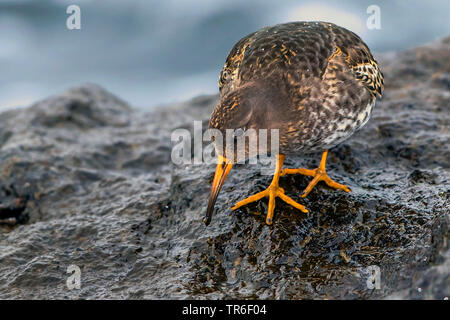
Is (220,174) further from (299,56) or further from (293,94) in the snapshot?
(299,56)

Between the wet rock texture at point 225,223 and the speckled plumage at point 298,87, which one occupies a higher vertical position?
the speckled plumage at point 298,87

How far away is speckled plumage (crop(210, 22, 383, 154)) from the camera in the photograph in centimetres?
422

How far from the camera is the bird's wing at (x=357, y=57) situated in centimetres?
484

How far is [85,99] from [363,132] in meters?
5.48

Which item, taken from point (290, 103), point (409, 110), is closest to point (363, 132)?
point (409, 110)

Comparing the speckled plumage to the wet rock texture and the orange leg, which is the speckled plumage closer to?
the orange leg

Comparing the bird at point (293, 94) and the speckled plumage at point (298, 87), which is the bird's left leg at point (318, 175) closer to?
the bird at point (293, 94)

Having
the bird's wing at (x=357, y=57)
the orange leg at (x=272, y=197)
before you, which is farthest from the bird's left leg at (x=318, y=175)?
the bird's wing at (x=357, y=57)

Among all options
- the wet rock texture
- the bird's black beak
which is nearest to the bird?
the bird's black beak

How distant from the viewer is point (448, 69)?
8695 millimetres

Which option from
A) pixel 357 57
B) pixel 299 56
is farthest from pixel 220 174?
pixel 357 57

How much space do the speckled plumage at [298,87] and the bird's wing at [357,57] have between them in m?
0.01
